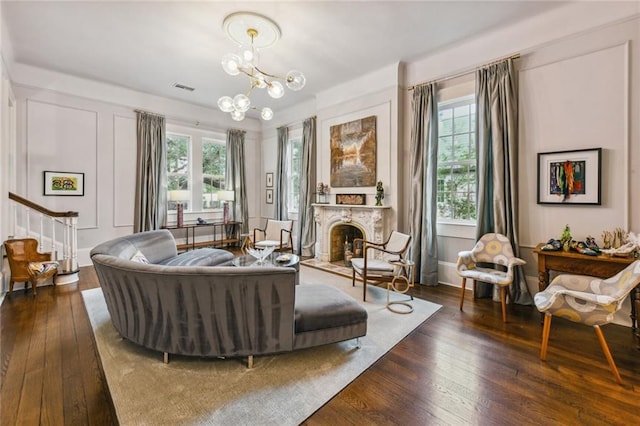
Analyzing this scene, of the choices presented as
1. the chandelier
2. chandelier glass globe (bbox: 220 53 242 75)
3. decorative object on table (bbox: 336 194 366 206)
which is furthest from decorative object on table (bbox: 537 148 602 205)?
chandelier glass globe (bbox: 220 53 242 75)

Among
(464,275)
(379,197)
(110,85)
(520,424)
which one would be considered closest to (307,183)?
(379,197)

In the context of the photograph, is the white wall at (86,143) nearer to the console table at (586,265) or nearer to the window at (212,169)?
the window at (212,169)

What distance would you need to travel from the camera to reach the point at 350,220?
518 centimetres

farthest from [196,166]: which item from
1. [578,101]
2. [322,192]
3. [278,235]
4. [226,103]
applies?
[578,101]

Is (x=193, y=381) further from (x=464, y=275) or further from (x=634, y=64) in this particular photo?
(x=634, y=64)

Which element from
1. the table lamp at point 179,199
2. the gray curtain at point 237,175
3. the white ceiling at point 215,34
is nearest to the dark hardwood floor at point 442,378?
A: the table lamp at point 179,199

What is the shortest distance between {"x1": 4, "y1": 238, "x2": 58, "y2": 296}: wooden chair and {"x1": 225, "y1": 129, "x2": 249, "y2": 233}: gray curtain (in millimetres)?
3726

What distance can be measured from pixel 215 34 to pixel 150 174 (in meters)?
3.42

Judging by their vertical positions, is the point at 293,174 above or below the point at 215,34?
below

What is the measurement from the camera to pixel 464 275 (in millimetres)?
3248

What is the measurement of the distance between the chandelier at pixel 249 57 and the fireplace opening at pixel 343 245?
114 inches

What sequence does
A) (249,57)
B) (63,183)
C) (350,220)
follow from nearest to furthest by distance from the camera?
(249,57), (63,183), (350,220)

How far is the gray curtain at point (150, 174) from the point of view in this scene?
5691 millimetres

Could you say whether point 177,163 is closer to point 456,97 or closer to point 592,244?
point 456,97
